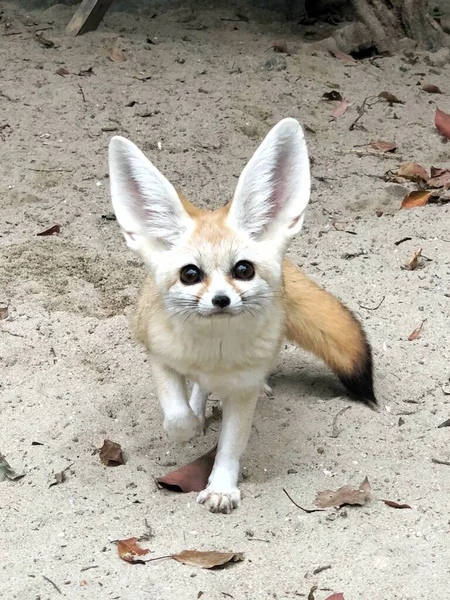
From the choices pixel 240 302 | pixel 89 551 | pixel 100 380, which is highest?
pixel 240 302

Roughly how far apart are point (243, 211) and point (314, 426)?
1061mm

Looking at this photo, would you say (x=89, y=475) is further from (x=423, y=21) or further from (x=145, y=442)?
(x=423, y=21)

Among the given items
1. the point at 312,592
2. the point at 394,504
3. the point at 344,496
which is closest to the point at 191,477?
the point at 344,496

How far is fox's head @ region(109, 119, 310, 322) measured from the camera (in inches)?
114

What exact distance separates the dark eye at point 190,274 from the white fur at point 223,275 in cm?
2

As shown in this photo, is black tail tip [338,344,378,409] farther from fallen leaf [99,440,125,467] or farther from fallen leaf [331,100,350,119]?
fallen leaf [331,100,350,119]

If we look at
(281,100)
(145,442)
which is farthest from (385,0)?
(145,442)

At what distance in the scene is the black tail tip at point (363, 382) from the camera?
3.68m

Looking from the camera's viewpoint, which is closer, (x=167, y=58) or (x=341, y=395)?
(x=341, y=395)

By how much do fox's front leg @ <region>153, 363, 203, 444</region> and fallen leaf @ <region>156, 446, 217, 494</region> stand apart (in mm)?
117

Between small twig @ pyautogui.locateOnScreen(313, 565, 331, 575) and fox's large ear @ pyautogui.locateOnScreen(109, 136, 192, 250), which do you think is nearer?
small twig @ pyautogui.locateOnScreen(313, 565, 331, 575)

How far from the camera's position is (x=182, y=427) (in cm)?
325

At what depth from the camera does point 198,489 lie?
3.29 meters

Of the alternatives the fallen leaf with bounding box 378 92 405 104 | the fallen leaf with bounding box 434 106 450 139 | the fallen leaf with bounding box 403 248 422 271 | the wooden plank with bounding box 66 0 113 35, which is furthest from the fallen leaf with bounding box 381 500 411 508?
the wooden plank with bounding box 66 0 113 35
